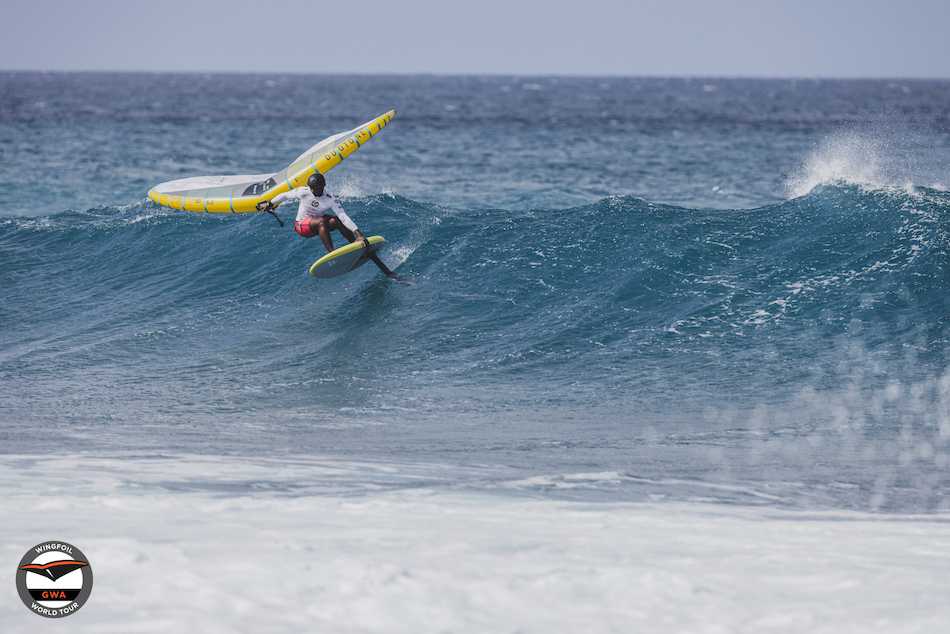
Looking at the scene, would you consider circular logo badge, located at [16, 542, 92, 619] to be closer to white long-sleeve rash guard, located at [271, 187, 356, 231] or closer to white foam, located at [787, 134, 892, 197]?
white long-sleeve rash guard, located at [271, 187, 356, 231]

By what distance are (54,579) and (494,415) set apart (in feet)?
13.1

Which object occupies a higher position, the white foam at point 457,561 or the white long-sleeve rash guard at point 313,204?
the white long-sleeve rash guard at point 313,204

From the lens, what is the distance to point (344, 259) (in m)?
10.7

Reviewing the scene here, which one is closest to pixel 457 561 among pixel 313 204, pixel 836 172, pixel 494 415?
pixel 494 415

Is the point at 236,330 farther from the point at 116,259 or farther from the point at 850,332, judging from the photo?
→ the point at 850,332

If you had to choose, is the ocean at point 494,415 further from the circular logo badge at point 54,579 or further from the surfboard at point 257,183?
the surfboard at point 257,183

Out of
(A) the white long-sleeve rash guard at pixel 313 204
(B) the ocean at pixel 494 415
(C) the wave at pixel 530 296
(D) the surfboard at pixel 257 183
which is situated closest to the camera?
(B) the ocean at pixel 494 415

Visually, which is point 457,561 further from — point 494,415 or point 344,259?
point 344,259

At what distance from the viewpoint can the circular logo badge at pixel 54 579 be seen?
3936mm

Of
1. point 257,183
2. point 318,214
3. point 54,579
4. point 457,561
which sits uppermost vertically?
point 257,183

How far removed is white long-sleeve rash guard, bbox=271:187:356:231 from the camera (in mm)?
10430

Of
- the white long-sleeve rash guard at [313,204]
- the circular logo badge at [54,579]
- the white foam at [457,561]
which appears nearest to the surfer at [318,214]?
the white long-sleeve rash guard at [313,204]

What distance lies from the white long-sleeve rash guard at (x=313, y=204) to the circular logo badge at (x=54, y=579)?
6.49 m

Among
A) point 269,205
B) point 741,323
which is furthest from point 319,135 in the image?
point 741,323
